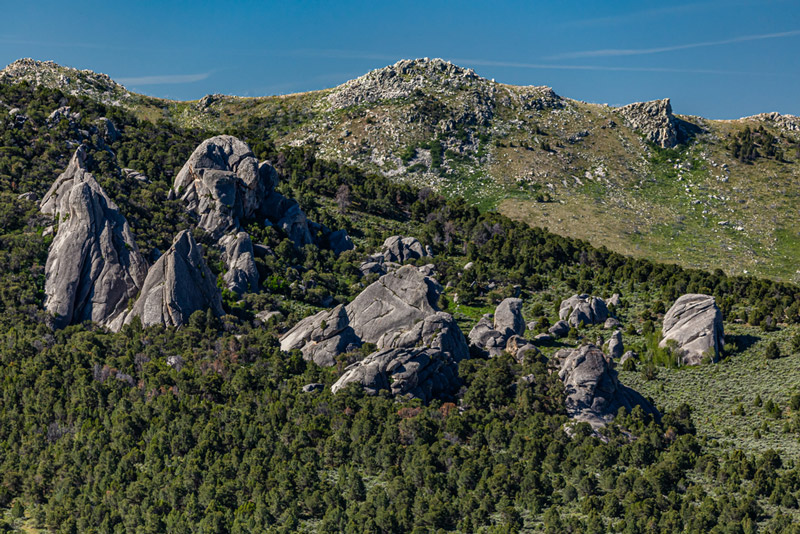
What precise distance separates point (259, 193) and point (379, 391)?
61.5 metres

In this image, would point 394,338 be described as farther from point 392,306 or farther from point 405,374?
point 405,374

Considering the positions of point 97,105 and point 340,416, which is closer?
point 340,416

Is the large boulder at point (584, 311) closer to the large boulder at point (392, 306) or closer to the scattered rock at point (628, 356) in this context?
the scattered rock at point (628, 356)

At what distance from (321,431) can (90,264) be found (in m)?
49.2

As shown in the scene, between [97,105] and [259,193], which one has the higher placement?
[97,105]

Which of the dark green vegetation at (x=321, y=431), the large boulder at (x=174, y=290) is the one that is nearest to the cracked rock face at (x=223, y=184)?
the dark green vegetation at (x=321, y=431)

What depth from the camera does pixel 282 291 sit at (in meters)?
128

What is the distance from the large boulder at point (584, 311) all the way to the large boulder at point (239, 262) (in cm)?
5140

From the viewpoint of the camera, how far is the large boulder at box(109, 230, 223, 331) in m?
112

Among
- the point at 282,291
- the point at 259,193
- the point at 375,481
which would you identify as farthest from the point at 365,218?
the point at 375,481

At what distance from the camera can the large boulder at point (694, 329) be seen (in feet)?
363

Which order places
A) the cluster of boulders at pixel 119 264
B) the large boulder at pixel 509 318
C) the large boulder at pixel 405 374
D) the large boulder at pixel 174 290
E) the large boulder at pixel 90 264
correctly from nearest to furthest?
the large boulder at pixel 405 374 < the large boulder at pixel 174 290 < the cluster of boulders at pixel 119 264 < the large boulder at pixel 90 264 < the large boulder at pixel 509 318

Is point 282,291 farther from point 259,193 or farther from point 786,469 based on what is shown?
point 786,469

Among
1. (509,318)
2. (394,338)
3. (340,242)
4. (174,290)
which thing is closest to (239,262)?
(174,290)
